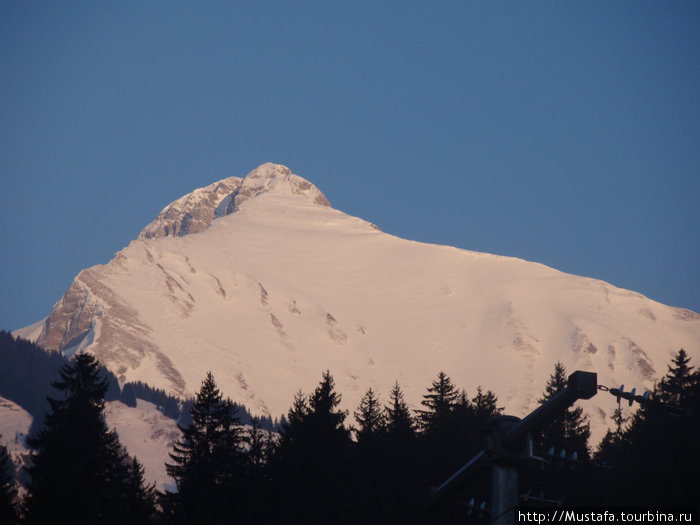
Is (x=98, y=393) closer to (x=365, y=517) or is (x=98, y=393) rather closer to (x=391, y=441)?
(x=365, y=517)

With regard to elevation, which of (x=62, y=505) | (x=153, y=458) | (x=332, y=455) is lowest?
(x=62, y=505)

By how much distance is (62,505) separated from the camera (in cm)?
3909

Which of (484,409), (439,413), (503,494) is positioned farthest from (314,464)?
(503,494)

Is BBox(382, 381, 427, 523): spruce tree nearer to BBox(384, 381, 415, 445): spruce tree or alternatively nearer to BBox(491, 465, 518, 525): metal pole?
BBox(384, 381, 415, 445): spruce tree

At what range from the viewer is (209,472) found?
44.0 m

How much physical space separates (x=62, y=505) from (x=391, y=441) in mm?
21015

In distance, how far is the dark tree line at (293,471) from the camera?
1618 inches

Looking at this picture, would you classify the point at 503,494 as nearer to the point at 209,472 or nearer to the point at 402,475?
the point at 209,472

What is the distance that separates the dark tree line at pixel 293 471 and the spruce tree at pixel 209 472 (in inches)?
2.2

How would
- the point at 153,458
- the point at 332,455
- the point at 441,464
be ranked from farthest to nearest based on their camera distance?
the point at 153,458
the point at 441,464
the point at 332,455

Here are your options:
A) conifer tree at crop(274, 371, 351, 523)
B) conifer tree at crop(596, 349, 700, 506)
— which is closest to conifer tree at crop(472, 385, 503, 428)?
conifer tree at crop(596, 349, 700, 506)

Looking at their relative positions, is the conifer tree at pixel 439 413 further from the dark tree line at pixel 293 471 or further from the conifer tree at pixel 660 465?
the conifer tree at pixel 660 465

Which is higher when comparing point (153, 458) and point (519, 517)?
point (153, 458)

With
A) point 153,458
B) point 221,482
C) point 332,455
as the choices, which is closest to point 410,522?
point 332,455
